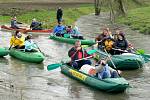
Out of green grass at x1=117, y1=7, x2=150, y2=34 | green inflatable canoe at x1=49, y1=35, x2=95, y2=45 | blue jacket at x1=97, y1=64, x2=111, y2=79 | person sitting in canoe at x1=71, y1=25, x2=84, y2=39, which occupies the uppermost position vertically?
blue jacket at x1=97, y1=64, x2=111, y2=79

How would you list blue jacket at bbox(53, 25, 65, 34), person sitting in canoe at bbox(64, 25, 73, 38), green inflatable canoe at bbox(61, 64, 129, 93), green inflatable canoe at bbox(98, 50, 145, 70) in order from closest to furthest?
green inflatable canoe at bbox(61, 64, 129, 93)
green inflatable canoe at bbox(98, 50, 145, 70)
person sitting in canoe at bbox(64, 25, 73, 38)
blue jacket at bbox(53, 25, 65, 34)

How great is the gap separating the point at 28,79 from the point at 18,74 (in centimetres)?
90

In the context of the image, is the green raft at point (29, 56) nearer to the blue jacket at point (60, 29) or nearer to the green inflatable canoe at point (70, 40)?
the green inflatable canoe at point (70, 40)

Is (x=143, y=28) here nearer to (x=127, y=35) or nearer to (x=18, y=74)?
(x=127, y=35)

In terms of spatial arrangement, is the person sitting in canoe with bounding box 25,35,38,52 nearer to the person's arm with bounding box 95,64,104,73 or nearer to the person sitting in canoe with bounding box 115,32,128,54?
the person sitting in canoe with bounding box 115,32,128,54

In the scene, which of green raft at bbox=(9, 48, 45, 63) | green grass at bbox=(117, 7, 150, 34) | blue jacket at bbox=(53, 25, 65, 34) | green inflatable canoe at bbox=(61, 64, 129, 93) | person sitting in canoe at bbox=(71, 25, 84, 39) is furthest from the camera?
green grass at bbox=(117, 7, 150, 34)

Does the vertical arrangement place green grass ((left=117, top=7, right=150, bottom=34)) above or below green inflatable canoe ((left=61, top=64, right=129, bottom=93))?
below

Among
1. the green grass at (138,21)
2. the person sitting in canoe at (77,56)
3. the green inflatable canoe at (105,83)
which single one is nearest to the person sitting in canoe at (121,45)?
the person sitting in canoe at (77,56)

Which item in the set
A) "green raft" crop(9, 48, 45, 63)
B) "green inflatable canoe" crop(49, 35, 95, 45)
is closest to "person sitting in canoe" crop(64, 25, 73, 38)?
"green inflatable canoe" crop(49, 35, 95, 45)

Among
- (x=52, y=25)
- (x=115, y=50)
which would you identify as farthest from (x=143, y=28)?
(x=115, y=50)

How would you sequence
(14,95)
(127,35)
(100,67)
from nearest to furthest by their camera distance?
(14,95), (100,67), (127,35)

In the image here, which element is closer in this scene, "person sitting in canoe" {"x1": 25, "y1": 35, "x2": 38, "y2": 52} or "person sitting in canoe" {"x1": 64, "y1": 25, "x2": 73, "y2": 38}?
"person sitting in canoe" {"x1": 25, "y1": 35, "x2": 38, "y2": 52}

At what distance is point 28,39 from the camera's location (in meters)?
20.3

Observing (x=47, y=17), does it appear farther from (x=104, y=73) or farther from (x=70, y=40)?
(x=104, y=73)
